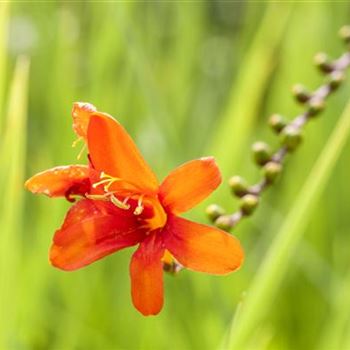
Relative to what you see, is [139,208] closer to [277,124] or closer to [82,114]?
[82,114]

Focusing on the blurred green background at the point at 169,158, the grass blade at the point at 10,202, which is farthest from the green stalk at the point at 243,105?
the grass blade at the point at 10,202

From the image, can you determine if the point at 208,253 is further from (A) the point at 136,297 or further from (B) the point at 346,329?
(B) the point at 346,329

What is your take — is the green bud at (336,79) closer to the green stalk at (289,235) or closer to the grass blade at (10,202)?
the green stalk at (289,235)

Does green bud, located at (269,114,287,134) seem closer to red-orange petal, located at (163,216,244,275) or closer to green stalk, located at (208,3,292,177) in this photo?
red-orange petal, located at (163,216,244,275)

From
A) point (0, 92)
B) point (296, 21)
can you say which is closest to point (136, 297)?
point (0, 92)

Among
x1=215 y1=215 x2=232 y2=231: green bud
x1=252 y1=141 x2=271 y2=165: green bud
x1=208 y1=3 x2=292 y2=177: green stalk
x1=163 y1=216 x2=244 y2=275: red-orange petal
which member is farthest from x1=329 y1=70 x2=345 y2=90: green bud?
x1=208 y1=3 x2=292 y2=177: green stalk

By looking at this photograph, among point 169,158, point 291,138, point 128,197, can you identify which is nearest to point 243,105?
point 169,158

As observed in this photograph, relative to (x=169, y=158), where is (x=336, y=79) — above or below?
above
